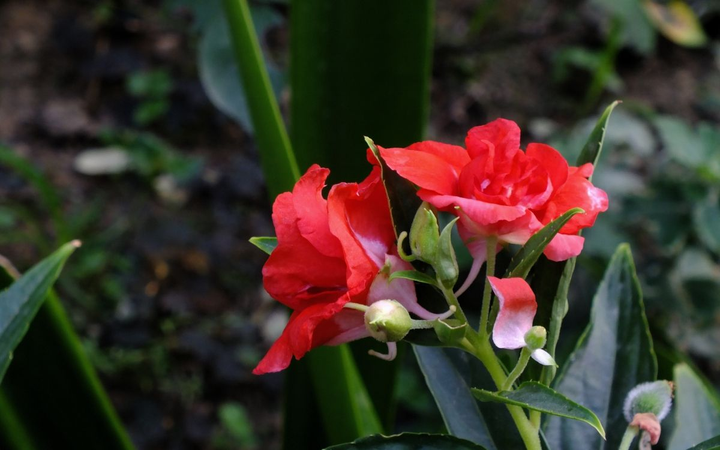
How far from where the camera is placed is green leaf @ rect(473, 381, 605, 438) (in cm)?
32

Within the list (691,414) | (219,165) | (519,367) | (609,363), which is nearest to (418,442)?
(519,367)

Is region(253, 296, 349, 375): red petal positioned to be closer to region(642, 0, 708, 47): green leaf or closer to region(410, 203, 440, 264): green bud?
region(410, 203, 440, 264): green bud

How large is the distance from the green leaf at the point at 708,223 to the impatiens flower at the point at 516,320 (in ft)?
2.42

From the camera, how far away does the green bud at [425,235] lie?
336mm

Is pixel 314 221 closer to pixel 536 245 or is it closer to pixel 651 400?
pixel 536 245

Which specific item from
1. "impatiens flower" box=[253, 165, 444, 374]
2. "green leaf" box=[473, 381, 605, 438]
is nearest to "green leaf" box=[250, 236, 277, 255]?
"impatiens flower" box=[253, 165, 444, 374]

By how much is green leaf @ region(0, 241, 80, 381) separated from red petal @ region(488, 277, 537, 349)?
0.98ft

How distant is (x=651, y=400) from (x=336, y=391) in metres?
0.27

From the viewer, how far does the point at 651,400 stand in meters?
0.39

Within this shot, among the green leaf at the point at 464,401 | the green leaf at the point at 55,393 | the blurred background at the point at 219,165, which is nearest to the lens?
the green leaf at the point at 464,401

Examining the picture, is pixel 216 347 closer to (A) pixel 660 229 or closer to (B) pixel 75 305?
(B) pixel 75 305

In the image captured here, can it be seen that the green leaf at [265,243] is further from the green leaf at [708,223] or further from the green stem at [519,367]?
the green leaf at [708,223]

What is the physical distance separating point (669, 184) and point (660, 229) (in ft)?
0.23

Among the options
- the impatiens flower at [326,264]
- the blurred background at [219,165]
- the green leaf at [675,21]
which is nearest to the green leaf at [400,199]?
the impatiens flower at [326,264]
